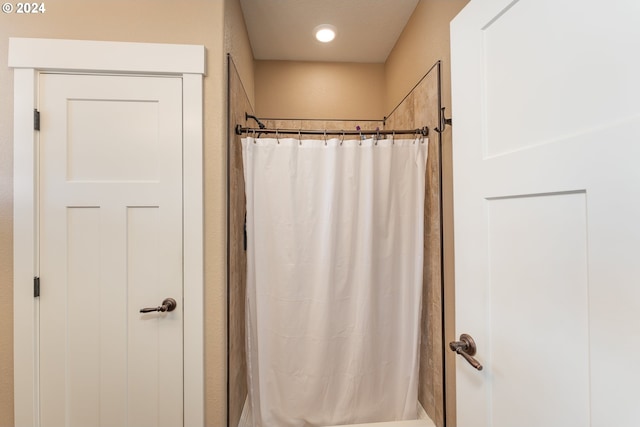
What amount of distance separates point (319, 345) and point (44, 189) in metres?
1.50

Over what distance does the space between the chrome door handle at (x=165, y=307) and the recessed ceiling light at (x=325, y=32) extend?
1.92 metres

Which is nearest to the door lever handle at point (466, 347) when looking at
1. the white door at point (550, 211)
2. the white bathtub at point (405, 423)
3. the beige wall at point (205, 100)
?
the white door at point (550, 211)

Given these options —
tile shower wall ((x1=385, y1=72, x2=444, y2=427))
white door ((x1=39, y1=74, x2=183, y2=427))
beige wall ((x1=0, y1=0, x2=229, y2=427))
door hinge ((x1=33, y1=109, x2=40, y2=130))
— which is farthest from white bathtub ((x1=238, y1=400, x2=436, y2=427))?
door hinge ((x1=33, y1=109, x2=40, y2=130))

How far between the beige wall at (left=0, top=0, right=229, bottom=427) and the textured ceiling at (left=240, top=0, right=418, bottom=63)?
56 centimetres

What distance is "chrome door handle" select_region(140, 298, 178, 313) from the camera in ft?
3.81

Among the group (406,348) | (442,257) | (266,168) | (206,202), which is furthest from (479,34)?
(406,348)

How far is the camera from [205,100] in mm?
1219

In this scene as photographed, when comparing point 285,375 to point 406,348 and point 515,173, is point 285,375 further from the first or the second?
point 515,173

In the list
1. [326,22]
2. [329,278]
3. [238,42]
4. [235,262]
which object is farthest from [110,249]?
[326,22]

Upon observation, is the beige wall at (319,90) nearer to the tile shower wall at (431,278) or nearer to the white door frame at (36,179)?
the tile shower wall at (431,278)

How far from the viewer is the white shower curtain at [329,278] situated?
1410 millimetres

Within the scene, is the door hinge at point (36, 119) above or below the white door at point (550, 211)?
above

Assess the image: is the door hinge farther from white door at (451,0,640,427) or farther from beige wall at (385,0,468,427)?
beige wall at (385,0,468,427)

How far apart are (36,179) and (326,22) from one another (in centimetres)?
183
